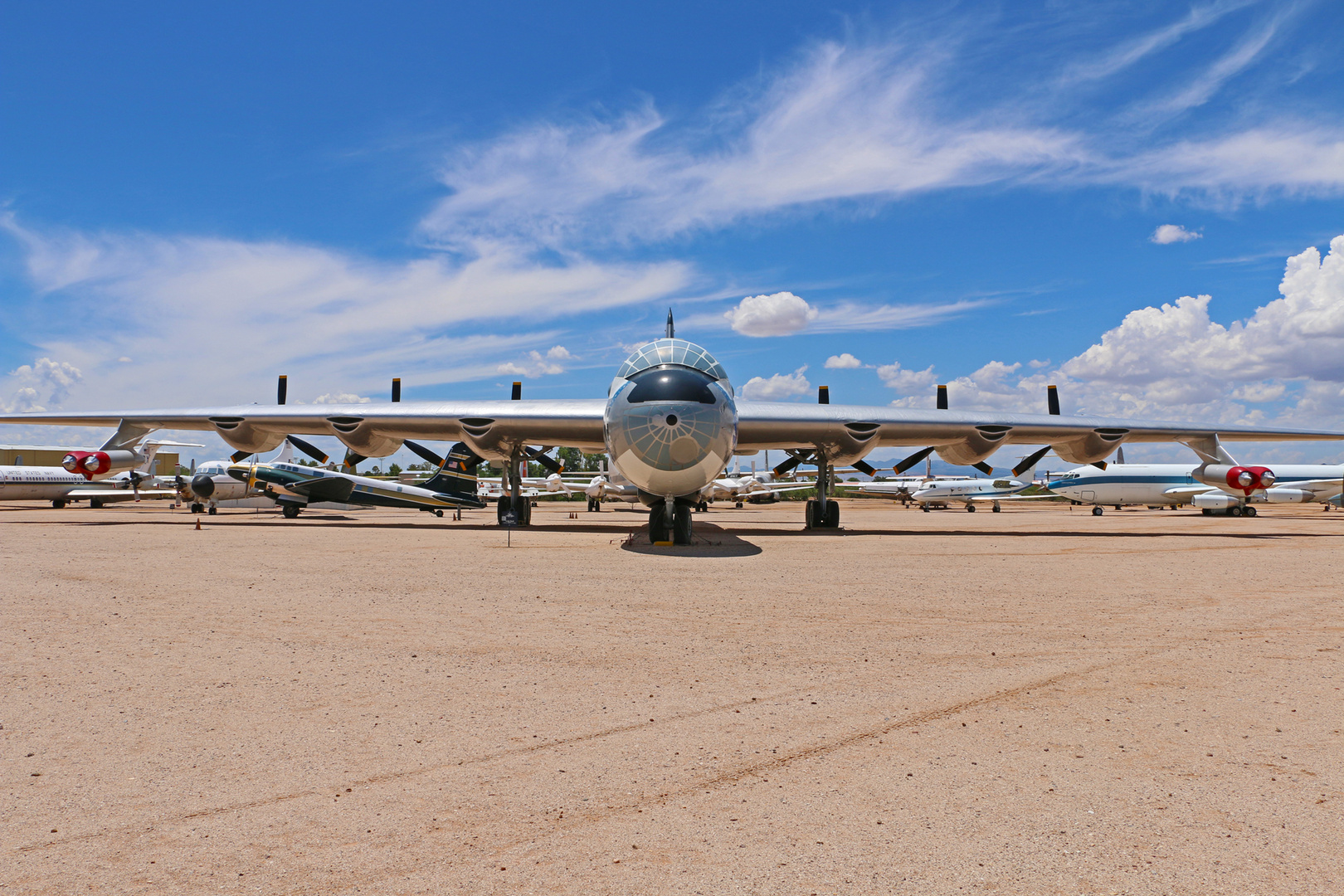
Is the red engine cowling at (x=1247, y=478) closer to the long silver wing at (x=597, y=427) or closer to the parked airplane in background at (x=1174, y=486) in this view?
the long silver wing at (x=597, y=427)

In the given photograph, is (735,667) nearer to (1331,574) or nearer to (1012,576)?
(1012,576)

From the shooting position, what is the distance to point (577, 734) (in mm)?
4535

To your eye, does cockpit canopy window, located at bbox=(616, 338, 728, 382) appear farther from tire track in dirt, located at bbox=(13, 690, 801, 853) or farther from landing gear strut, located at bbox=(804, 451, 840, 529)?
tire track in dirt, located at bbox=(13, 690, 801, 853)

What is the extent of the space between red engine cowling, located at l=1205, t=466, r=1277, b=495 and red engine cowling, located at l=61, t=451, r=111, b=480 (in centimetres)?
3859

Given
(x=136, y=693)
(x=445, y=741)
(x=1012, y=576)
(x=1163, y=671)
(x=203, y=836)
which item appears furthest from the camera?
(x=1012, y=576)

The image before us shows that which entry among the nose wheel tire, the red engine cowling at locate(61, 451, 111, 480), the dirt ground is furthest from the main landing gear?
the red engine cowling at locate(61, 451, 111, 480)

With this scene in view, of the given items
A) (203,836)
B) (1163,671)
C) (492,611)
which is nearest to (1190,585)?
(1163,671)

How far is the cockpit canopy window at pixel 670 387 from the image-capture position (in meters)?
15.8

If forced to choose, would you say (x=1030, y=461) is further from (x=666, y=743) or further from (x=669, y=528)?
(x=666, y=743)

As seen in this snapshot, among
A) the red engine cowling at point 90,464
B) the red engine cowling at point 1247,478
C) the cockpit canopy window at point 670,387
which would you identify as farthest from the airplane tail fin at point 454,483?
the red engine cowling at point 1247,478

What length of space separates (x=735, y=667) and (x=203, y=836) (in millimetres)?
3898

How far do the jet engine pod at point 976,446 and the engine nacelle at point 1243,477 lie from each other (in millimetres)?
7635

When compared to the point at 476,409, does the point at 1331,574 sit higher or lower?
lower

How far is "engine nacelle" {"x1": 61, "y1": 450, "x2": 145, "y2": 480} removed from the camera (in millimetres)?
25953
